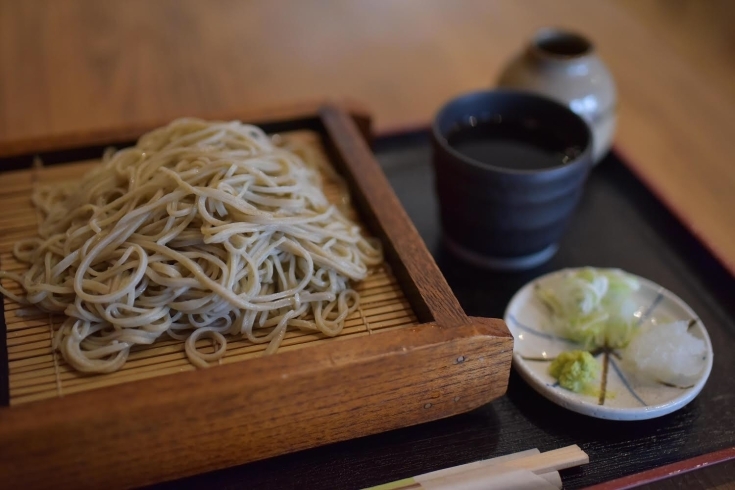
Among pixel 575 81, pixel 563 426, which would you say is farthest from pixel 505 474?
pixel 575 81

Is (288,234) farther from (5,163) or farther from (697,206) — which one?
(697,206)

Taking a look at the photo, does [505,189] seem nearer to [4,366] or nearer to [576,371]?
[576,371]

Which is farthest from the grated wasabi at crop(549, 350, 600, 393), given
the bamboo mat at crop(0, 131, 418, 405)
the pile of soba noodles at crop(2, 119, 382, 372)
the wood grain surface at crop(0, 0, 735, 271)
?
the wood grain surface at crop(0, 0, 735, 271)

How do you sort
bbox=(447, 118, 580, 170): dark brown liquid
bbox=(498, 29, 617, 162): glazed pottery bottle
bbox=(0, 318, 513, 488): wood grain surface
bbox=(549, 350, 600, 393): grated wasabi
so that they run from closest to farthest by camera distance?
bbox=(0, 318, 513, 488): wood grain surface < bbox=(549, 350, 600, 393): grated wasabi < bbox=(447, 118, 580, 170): dark brown liquid < bbox=(498, 29, 617, 162): glazed pottery bottle

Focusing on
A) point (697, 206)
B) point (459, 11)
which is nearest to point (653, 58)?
point (459, 11)

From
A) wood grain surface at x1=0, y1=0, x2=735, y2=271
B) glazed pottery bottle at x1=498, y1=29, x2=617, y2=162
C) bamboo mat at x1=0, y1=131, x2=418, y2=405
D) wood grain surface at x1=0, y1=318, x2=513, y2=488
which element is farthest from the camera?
wood grain surface at x1=0, y1=0, x2=735, y2=271

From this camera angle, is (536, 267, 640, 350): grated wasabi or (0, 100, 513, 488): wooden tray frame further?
(536, 267, 640, 350): grated wasabi

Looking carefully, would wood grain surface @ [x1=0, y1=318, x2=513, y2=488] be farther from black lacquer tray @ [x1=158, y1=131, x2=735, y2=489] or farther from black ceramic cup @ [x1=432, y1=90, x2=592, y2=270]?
black ceramic cup @ [x1=432, y1=90, x2=592, y2=270]
